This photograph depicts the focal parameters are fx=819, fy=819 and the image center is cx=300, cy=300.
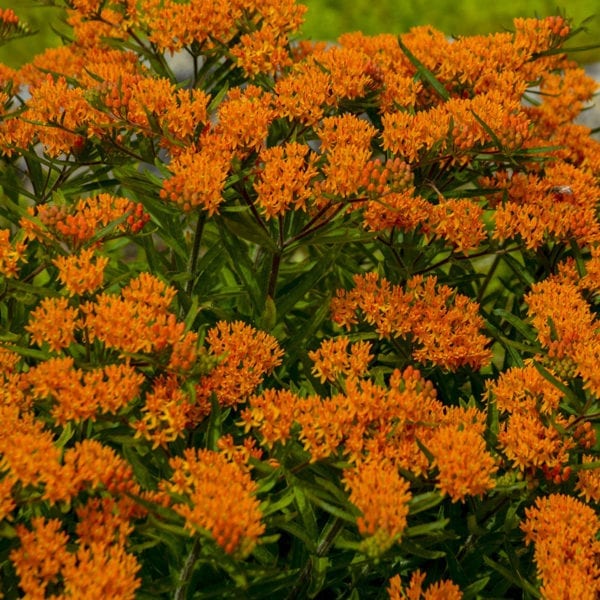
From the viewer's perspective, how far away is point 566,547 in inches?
71.6

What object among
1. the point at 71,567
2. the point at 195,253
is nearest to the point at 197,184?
the point at 195,253

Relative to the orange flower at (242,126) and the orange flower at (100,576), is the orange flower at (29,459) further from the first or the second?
the orange flower at (242,126)

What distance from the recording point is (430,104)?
2998mm

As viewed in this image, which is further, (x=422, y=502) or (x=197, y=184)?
(x=197, y=184)

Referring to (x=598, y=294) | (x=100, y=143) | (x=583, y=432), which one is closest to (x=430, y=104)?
(x=598, y=294)

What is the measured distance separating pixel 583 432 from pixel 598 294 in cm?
74

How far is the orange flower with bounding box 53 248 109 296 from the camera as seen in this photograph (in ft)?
6.48

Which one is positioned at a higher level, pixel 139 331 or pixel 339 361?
pixel 139 331

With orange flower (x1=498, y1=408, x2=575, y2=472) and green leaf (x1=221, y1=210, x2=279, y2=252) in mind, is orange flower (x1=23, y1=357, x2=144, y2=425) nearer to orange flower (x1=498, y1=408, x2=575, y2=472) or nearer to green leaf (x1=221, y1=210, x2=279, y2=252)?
green leaf (x1=221, y1=210, x2=279, y2=252)

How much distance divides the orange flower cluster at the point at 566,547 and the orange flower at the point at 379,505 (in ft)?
1.24

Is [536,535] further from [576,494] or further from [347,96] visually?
[347,96]

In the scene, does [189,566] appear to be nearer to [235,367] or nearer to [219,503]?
[219,503]

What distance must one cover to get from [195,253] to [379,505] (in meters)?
1.08

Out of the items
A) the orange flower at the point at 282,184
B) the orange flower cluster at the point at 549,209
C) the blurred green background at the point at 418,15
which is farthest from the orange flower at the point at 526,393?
the blurred green background at the point at 418,15
